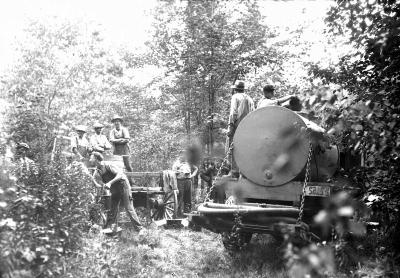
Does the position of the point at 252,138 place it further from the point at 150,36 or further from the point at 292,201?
the point at 150,36

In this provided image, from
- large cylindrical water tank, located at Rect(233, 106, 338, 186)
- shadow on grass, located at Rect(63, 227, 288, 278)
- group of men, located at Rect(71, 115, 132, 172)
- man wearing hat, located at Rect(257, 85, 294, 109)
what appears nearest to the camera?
shadow on grass, located at Rect(63, 227, 288, 278)

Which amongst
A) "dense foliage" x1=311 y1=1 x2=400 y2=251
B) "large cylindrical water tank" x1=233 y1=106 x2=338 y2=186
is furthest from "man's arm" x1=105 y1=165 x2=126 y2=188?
"dense foliage" x1=311 y1=1 x2=400 y2=251

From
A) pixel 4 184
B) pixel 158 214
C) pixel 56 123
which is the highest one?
pixel 56 123

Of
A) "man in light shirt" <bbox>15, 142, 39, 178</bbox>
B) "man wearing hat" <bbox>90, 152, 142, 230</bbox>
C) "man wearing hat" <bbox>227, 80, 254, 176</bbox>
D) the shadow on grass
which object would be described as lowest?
the shadow on grass

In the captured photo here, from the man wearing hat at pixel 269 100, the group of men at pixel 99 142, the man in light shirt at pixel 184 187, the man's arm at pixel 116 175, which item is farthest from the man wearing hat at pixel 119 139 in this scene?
the man wearing hat at pixel 269 100

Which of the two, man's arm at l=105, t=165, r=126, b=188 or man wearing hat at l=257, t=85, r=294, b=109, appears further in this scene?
man's arm at l=105, t=165, r=126, b=188

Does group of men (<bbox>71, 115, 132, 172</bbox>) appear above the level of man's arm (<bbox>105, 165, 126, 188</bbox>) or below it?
above

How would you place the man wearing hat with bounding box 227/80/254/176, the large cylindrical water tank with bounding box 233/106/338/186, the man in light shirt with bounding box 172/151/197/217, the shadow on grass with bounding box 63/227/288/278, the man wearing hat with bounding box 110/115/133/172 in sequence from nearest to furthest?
the shadow on grass with bounding box 63/227/288/278 → the large cylindrical water tank with bounding box 233/106/338/186 → the man wearing hat with bounding box 227/80/254/176 → the man in light shirt with bounding box 172/151/197/217 → the man wearing hat with bounding box 110/115/133/172

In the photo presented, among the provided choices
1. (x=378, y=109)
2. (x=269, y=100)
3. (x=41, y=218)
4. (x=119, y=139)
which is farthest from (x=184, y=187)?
(x=378, y=109)

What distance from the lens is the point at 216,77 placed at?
16.3m

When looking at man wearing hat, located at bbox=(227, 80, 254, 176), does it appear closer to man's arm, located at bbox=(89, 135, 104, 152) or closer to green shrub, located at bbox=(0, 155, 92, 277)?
green shrub, located at bbox=(0, 155, 92, 277)

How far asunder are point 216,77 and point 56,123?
1127cm

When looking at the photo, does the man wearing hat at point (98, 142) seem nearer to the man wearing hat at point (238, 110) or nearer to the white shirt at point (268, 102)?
the man wearing hat at point (238, 110)

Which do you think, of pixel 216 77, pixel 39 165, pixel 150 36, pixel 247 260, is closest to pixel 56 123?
pixel 39 165
